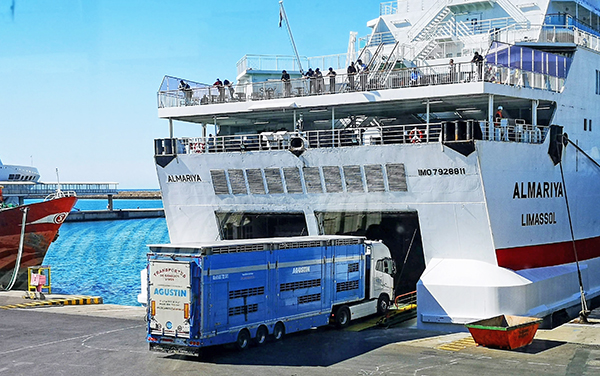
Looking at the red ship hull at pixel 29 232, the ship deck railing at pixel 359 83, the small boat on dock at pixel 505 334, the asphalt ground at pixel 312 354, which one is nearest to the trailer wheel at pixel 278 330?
the asphalt ground at pixel 312 354

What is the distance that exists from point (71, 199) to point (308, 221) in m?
19.1

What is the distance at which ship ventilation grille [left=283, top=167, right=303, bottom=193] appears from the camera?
24750 mm

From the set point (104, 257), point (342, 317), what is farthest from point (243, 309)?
point (104, 257)

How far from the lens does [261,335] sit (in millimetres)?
18453

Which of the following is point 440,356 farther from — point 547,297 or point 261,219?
point 261,219

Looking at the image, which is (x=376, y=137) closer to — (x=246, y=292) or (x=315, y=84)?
(x=315, y=84)

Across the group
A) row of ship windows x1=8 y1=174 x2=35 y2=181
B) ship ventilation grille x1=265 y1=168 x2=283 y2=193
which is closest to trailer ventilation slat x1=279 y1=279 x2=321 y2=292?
ship ventilation grille x1=265 y1=168 x2=283 y2=193

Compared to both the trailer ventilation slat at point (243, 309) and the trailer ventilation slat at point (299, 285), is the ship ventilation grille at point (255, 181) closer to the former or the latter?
the trailer ventilation slat at point (299, 285)

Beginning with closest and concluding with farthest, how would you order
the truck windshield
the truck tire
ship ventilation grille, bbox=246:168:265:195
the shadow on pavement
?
the shadow on pavement, the truck windshield, the truck tire, ship ventilation grille, bbox=246:168:265:195

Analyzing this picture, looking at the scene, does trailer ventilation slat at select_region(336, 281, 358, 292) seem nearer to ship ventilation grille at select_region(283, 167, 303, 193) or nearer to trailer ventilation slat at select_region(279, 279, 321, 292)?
trailer ventilation slat at select_region(279, 279, 321, 292)

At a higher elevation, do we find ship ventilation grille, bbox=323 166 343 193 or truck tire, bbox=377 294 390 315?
ship ventilation grille, bbox=323 166 343 193

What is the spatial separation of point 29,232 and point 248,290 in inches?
923

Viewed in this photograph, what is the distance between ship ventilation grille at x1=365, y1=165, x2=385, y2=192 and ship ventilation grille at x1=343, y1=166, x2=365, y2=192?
0.30 meters

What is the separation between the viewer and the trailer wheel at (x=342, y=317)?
21.3 metres
